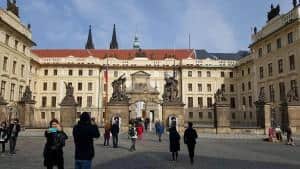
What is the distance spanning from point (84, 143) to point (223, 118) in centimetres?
2249

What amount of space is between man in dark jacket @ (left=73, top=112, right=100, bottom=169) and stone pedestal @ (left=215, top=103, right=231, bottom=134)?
72.5 ft

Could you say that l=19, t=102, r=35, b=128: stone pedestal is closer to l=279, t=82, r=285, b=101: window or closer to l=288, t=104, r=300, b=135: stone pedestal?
l=288, t=104, r=300, b=135: stone pedestal

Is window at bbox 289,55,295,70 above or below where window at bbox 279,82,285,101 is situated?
above

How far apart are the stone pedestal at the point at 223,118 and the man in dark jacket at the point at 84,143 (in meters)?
22.1

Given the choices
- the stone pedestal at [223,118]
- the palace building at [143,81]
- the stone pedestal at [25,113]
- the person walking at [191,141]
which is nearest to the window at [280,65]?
the palace building at [143,81]

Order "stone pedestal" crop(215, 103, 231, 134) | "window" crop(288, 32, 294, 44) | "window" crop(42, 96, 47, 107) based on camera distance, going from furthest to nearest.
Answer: "window" crop(42, 96, 47, 107), "window" crop(288, 32, 294, 44), "stone pedestal" crop(215, 103, 231, 134)

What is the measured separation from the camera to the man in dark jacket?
5.36 m

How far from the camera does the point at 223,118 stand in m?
26.4

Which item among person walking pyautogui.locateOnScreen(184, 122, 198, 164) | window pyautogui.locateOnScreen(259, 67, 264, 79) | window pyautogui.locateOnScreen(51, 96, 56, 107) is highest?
window pyautogui.locateOnScreen(259, 67, 264, 79)

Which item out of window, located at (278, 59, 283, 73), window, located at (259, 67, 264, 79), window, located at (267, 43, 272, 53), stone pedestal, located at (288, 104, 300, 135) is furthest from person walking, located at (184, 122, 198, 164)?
window, located at (259, 67, 264, 79)

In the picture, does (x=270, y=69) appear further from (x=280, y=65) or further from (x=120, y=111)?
(x=120, y=111)

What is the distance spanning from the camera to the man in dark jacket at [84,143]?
211 inches

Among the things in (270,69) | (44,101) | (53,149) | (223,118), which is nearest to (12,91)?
(44,101)

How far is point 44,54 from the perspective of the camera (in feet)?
206
